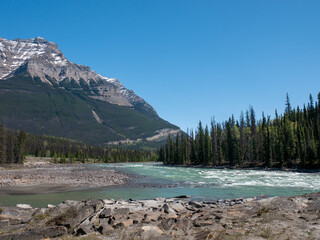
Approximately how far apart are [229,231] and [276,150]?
76590mm

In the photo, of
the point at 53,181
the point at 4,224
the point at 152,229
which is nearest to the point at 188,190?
the point at 152,229

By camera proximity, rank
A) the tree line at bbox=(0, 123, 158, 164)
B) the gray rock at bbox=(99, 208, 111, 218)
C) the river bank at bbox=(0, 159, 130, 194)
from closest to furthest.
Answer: the gray rock at bbox=(99, 208, 111, 218) → the river bank at bbox=(0, 159, 130, 194) → the tree line at bbox=(0, 123, 158, 164)

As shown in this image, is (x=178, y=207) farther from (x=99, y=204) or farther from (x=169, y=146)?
(x=169, y=146)

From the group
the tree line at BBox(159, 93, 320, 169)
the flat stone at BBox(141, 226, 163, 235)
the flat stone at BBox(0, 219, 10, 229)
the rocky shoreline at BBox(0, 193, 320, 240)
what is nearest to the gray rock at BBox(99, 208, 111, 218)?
the rocky shoreline at BBox(0, 193, 320, 240)

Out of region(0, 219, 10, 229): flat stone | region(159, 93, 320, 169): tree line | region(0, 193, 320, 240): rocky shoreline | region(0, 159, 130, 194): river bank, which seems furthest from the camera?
region(159, 93, 320, 169): tree line

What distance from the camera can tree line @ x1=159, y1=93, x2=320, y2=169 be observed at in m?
70.1

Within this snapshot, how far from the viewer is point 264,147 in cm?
8069

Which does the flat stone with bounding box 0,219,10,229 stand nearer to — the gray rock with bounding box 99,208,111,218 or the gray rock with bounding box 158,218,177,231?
the gray rock with bounding box 99,208,111,218

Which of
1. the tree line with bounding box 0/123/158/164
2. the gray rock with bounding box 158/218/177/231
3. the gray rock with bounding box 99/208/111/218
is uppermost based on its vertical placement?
the tree line with bounding box 0/123/158/164

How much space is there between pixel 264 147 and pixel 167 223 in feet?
255

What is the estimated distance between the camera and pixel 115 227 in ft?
38.4

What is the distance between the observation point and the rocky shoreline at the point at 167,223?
34.1 feet

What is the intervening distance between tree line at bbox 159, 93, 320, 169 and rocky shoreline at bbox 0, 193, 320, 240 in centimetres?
5945

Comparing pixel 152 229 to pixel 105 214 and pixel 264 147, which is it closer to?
pixel 105 214
